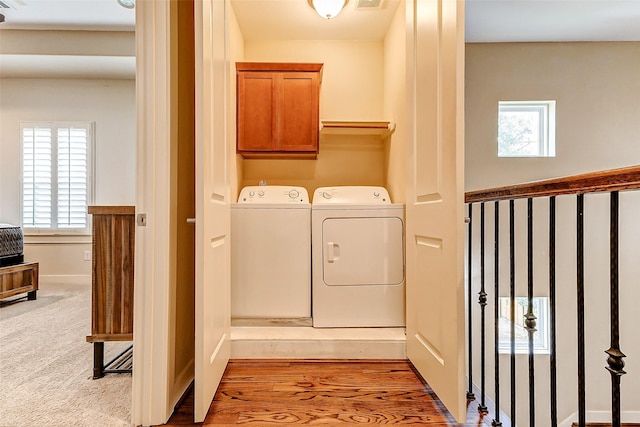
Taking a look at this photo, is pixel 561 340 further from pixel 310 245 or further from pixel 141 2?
pixel 141 2

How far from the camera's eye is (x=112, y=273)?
1.67 meters

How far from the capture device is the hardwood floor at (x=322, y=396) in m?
1.44

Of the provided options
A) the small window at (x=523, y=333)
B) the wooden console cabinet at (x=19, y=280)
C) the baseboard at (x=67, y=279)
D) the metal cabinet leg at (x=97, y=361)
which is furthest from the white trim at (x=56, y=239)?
the small window at (x=523, y=333)

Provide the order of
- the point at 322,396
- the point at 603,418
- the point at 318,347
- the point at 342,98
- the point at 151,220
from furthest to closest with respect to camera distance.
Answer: the point at 603,418 < the point at 342,98 < the point at 318,347 < the point at 322,396 < the point at 151,220

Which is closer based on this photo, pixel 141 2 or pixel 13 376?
pixel 141 2

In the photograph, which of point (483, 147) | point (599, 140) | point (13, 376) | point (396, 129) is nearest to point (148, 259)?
point (13, 376)

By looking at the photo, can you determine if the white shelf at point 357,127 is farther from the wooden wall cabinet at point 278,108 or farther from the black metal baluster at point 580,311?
the black metal baluster at point 580,311

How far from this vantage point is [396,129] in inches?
97.1

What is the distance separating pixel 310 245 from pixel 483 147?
2.41 m

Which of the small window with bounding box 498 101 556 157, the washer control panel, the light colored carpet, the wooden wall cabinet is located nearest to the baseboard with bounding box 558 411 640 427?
the small window with bounding box 498 101 556 157

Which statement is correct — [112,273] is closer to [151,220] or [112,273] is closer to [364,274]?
[151,220]

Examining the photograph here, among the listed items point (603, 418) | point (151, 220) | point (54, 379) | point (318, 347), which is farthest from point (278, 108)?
point (603, 418)

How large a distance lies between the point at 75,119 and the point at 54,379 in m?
3.88

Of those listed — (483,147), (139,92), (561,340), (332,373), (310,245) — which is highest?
(483,147)
